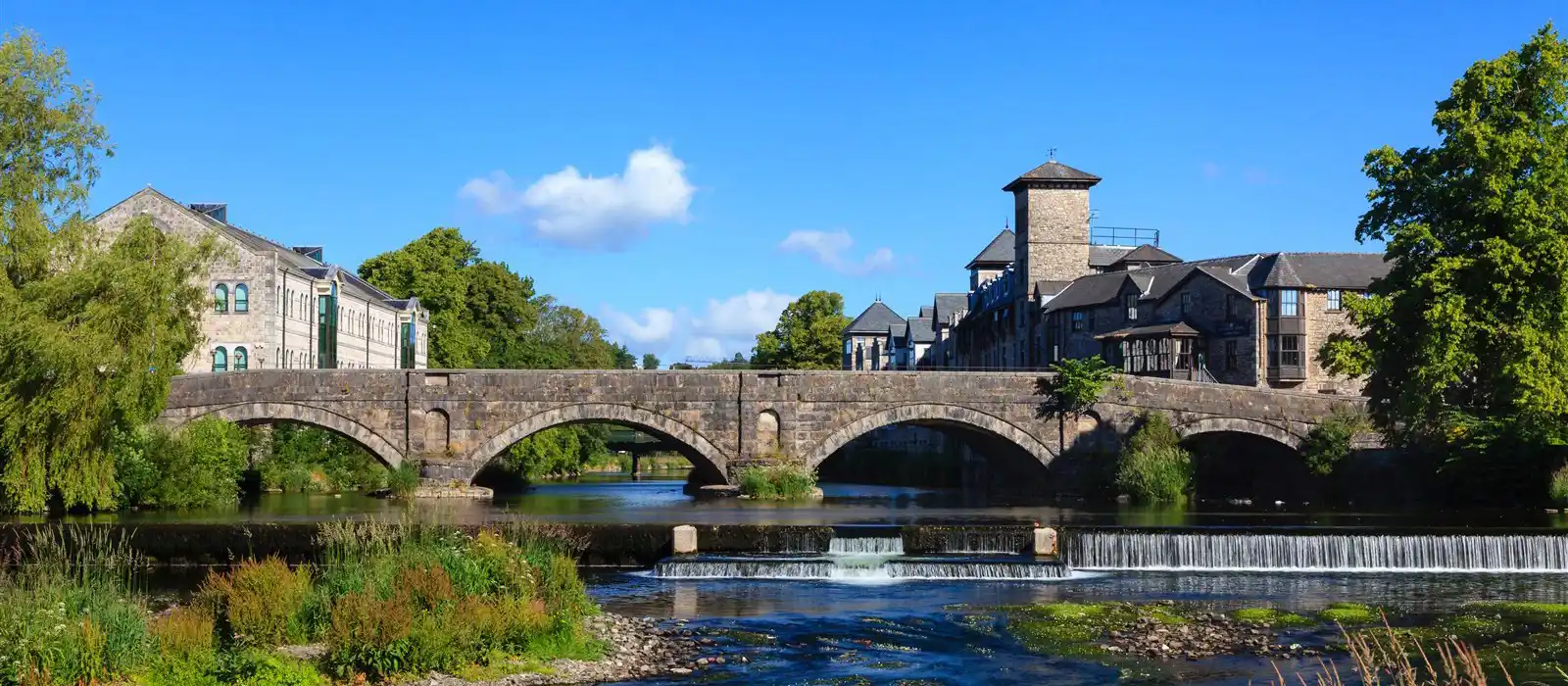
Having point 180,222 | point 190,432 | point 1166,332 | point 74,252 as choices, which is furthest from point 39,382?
point 1166,332

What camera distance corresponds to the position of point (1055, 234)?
74.6 metres

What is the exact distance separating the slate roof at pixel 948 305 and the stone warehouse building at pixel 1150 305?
877 cm

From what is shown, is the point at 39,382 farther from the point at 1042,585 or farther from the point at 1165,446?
the point at 1165,446

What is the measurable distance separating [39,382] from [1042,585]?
21390mm

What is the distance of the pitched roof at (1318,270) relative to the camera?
6019 centimetres

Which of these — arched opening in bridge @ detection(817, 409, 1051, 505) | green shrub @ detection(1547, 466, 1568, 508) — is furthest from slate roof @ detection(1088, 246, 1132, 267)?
green shrub @ detection(1547, 466, 1568, 508)

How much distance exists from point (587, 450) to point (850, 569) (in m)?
50.7

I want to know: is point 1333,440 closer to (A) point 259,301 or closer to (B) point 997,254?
(A) point 259,301

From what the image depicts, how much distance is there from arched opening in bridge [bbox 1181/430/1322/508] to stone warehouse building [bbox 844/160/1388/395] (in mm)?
4053

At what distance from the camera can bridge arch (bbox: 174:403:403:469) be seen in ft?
148

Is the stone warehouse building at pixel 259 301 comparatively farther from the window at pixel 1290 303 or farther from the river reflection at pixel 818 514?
the window at pixel 1290 303

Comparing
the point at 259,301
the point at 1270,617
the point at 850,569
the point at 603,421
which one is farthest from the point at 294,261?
the point at 1270,617

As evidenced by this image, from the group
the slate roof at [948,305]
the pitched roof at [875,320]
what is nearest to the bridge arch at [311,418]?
the slate roof at [948,305]

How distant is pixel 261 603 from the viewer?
54.4 ft
